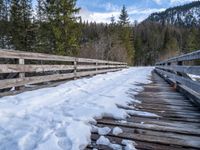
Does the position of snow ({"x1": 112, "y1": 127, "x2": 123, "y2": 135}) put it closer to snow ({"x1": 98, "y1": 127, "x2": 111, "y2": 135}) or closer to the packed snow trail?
snow ({"x1": 98, "y1": 127, "x2": 111, "y2": 135})

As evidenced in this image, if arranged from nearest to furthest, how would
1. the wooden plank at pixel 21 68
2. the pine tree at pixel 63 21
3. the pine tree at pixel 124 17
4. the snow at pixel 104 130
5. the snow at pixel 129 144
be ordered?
the snow at pixel 129 144, the snow at pixel 104 130, the wooden plank at pixel 21 68, the pine tree at pixel 63 21, the pine tree at pixel 124 17

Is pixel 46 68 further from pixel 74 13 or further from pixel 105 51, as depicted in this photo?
pixel 105 51

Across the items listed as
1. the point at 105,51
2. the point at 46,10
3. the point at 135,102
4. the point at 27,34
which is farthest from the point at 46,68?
the point at 105,51

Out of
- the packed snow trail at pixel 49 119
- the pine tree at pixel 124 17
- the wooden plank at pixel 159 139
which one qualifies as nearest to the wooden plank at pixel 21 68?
the packed snow trail at pixel 49 119

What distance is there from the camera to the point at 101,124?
2.82 metres

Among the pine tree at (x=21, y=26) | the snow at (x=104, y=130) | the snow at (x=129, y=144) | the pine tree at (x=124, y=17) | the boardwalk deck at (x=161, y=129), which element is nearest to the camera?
the snow at (x=129, y=144)

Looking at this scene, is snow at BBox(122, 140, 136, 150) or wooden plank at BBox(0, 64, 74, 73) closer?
snow at BBox(122, 140, 136, 150)


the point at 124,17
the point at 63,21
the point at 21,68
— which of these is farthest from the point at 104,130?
the point at 124,17

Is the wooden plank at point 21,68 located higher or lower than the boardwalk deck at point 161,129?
higher

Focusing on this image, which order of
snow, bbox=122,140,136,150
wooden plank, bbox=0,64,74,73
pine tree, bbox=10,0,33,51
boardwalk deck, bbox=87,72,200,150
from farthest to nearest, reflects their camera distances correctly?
pine tree, bbox=10,0,33,51 → wooden plank, bbox=0,64,74,73 → boardwalk deck, bbox=87,72,200,150 → snow, bbox=122,140,136,150

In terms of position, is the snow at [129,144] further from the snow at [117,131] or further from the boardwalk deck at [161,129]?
the snow at [117,131]

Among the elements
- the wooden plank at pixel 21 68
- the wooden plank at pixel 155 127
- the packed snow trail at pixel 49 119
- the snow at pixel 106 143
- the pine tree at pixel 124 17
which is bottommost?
the snow at pixel 106 143

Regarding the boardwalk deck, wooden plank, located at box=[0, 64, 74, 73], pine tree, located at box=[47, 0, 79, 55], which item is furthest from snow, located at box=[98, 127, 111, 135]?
pine tree, located at box=[47, 0, 79, 55]

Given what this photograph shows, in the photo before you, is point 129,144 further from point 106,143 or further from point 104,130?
point 104,130
